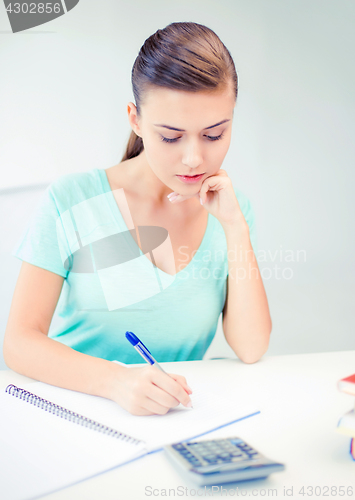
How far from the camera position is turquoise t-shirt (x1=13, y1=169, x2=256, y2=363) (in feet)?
3.25

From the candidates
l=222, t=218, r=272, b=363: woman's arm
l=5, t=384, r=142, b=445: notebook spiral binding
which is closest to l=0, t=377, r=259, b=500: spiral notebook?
l=5, t=384, r=142, b=445: notebook spiral binding

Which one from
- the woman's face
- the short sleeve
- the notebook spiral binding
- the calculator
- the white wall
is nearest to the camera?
the calculator

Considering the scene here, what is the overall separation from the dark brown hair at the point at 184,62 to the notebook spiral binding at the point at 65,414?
59 cm

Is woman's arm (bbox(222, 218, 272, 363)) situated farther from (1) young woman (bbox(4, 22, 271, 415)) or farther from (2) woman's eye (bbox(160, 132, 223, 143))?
(2) woman's eye (bbox(160, 132, 223, 143))

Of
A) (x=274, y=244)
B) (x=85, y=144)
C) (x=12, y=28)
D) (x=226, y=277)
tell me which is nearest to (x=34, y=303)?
(x=226, y=277)

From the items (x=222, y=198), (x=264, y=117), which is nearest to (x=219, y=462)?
(x=222, y=198)

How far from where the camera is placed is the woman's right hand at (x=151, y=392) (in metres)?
0.62

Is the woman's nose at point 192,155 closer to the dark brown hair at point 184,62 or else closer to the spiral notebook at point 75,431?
the dark brown hair at point 184,62

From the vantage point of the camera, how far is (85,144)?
7.47 feet

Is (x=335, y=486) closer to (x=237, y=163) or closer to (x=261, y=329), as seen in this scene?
(x=261, y=329)

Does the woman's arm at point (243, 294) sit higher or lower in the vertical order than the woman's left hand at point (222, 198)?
lower

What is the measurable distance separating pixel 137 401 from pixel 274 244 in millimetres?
2116

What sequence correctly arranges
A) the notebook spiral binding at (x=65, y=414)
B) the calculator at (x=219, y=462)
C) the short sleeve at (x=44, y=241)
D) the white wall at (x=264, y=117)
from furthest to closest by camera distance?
the white wall at (x=264, y=117) → the short sleeve at (x=44, y=241) → the notebook spiral binding at (x=65, y=414) → the calculator at (x=219, y=462)

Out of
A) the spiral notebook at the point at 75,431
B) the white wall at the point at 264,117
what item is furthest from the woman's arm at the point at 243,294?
the white wall at the point at 264,117
